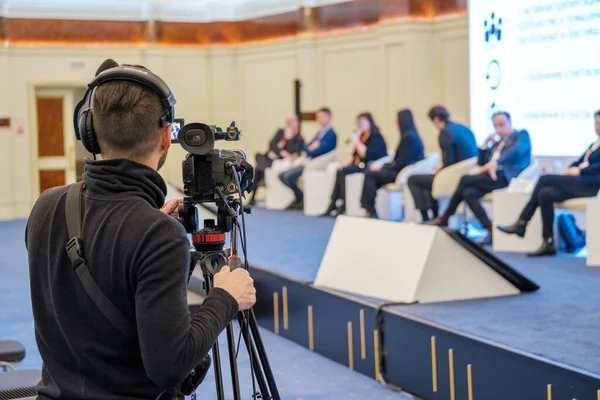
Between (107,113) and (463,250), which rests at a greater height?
(107,113)

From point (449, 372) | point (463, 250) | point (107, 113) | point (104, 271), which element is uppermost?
point (107, 113)

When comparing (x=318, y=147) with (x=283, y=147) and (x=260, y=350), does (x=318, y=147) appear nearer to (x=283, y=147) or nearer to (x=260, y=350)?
(x=283, y=147)

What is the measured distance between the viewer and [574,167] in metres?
6.68

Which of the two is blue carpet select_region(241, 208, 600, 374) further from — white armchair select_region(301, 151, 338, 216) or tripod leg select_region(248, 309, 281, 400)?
white armchair select_region(301, 151, 338, 216)

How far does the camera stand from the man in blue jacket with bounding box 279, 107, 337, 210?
1035 cm

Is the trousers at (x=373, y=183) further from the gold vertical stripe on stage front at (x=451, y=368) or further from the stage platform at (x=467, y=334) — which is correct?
the gold vertical stripe on stage front at (x=451, y=368)

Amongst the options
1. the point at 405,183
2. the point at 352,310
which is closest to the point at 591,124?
the point at 405,183

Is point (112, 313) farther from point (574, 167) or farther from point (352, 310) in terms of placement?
point (574, 167)

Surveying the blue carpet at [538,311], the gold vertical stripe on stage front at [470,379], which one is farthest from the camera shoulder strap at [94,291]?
the gold vertical stripe on stage front at [470,379]

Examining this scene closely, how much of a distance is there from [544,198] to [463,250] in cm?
239

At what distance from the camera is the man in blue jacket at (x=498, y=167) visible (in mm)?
7277

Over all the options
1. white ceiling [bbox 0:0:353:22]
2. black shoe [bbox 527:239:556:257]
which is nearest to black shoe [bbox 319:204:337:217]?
white ceiling [bbox 0:0:353:22]

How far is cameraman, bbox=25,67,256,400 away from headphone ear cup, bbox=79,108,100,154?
30 mm

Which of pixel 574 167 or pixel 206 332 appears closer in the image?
pixel 206 332
